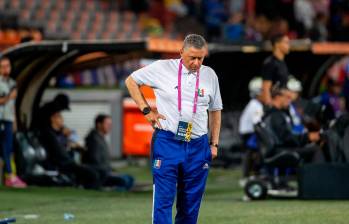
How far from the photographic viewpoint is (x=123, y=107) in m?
25.5

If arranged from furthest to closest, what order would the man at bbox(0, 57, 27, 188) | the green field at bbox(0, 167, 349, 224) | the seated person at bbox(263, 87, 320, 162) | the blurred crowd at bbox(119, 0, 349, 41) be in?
the blurred crowd at bbox(119, 0, 349, 41), the man at bbox(0, 57, 27, 188), the seated person at bbox(263, 87, 320, 162), the green field at bbox(0, 167, 349, 224)

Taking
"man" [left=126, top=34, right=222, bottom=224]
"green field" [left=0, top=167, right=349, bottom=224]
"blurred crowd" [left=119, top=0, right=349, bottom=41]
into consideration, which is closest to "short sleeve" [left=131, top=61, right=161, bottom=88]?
"man" [left=126, top=34, right=222, bottom=224]

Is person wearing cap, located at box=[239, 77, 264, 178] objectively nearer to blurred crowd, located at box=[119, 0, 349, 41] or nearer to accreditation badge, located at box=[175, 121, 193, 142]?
accreditation badge, located at box=[175, 121, 193, 142]

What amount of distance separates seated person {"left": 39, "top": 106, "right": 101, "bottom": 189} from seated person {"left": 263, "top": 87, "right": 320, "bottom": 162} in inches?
122

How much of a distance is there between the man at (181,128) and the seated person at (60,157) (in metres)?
7.77

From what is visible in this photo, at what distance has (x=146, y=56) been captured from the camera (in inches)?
810

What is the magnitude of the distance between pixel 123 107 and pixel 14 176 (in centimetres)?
781

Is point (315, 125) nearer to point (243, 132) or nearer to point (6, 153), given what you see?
point (243, 132)

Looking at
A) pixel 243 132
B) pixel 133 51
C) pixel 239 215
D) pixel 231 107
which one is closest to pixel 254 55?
pixel 231 107

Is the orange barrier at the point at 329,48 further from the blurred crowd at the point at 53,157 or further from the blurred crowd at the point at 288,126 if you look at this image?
the blurred crowd at the point at 53,157

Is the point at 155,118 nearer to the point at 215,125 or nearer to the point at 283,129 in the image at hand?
the point at 215,125

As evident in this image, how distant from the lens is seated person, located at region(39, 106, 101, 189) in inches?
723

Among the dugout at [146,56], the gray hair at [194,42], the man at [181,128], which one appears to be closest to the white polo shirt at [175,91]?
the man at [181,128]

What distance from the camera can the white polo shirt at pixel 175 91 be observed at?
1050cm
